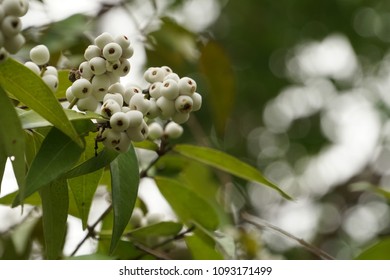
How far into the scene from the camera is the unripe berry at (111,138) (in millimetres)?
786

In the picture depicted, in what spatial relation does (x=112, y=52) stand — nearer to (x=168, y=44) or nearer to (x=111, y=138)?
(x=111, y=138)

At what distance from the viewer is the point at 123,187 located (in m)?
0.89

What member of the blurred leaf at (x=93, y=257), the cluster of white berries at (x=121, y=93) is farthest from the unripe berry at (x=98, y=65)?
the blurred leaf at (x=93, y=257)

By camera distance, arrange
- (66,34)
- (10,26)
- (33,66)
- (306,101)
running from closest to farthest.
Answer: (10,26) → (33,66) → (66,34) → (306,101)

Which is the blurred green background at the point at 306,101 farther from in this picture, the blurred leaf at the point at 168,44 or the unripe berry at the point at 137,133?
the unripe berry at the point at 137,133

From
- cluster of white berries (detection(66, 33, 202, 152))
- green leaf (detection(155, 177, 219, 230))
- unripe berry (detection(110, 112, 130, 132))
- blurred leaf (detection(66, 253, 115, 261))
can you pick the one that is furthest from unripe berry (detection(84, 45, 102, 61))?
green leaf (detection(155, 177, 219, 230))

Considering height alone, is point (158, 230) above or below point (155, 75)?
below

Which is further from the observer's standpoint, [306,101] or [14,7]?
[306,101]

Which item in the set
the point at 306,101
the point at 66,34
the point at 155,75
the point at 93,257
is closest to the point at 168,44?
the point at 66,34

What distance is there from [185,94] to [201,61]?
1.04 meters

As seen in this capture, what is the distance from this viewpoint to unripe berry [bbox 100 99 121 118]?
787 millimetres

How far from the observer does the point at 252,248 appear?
6.09 ft

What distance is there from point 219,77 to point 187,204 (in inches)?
26.7

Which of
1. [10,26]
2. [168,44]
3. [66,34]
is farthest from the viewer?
[168,44]
